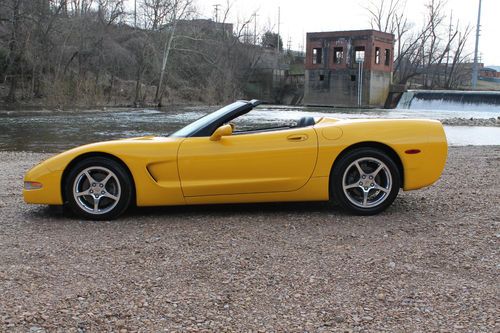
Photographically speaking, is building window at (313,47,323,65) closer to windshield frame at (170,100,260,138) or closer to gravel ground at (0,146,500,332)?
gravel ground at (0,146,500,332)

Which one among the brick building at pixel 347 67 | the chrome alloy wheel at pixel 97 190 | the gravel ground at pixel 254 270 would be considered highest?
the brick building at pixel 347 67

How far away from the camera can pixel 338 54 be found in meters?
68.2

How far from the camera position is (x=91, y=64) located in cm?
4522

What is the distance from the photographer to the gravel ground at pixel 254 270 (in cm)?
276

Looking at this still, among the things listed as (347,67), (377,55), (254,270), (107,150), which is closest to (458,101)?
(347,67)

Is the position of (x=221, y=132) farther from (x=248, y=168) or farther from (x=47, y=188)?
(x=47, y=188)

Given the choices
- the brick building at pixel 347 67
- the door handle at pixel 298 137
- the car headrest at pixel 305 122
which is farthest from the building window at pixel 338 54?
the door handle at pixel 298 137

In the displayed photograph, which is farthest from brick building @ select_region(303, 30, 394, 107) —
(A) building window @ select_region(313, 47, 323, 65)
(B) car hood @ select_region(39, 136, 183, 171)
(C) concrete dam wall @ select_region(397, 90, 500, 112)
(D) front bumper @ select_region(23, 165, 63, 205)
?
(D) front bumper @ select_region(23, 165, 63, 205)

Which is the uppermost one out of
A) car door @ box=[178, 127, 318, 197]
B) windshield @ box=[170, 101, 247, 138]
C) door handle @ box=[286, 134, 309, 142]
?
windshield @ box=[170, 101, 247, 138]

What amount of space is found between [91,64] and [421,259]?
1781 inches

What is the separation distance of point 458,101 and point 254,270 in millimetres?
46398

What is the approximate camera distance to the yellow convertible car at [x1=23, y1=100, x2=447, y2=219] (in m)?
4.84

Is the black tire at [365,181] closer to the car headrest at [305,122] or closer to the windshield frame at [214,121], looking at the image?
the car headrest at [305,122]

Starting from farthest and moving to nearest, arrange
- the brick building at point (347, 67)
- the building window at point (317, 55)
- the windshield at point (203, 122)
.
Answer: the building window at point (317, 55), the brick building at point (347, 67), the windshield at point (203, 122)
